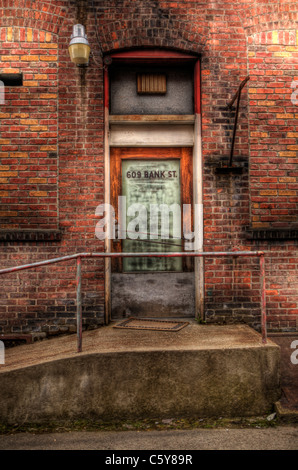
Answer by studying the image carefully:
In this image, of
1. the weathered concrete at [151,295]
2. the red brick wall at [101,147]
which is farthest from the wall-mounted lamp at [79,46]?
the weathered concrete at [151,295]

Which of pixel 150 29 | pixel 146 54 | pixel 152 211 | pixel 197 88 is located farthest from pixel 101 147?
pixel 150 29

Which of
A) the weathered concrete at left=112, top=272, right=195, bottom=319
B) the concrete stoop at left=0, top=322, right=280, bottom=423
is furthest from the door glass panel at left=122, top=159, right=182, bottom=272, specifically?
the concrete stoop at left=0, top=322, right=280, bottom=423

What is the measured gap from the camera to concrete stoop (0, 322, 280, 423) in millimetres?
3494

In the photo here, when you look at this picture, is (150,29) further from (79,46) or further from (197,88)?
Answer: (79,46)

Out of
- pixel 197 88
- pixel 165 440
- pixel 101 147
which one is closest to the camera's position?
pixel 165 440

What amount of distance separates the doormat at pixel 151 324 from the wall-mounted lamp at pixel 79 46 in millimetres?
3029

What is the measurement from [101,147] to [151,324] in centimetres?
221

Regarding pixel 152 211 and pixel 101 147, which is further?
pixel 152 211

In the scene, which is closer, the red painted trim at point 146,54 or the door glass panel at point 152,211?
the red painted trim at point 146,54

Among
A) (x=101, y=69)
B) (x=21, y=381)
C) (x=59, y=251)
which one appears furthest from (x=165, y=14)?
(x=21, y=381)

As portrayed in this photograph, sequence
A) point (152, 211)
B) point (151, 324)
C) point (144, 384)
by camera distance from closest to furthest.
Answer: point (144, 384), point (151, 324), point (152, 211)

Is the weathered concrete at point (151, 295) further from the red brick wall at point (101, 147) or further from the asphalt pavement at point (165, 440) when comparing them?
the asphalt pavement at point (165, 440)

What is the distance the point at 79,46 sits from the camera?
4.39 m

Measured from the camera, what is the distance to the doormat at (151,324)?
14.4ft
